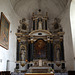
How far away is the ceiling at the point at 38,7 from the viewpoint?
18.2m

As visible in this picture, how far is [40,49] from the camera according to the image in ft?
55.7

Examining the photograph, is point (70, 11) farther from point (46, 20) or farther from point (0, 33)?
point (0, 33)

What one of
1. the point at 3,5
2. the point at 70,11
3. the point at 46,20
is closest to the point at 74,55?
the point at 70,11

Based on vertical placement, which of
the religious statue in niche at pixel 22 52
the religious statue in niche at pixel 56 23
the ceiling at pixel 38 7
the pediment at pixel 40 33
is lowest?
the religious statue in niche at pixel 22 52

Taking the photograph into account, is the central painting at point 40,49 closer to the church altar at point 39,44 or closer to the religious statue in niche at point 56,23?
the church altar at point 39,44

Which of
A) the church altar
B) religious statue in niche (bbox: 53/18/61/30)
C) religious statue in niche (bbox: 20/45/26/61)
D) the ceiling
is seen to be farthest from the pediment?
the ceiling

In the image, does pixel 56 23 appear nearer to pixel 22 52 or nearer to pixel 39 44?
pixel 39 44

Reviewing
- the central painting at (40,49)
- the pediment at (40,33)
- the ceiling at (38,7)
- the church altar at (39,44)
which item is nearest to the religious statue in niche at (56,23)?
the church altar at (39,44)

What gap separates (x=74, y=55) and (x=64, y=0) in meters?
6.92

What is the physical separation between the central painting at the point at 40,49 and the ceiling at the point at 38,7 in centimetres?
414

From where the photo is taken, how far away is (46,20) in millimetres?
18125

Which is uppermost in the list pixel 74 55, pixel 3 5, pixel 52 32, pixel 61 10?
pixel 61 10

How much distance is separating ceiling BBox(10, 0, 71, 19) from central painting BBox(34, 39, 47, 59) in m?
4.14

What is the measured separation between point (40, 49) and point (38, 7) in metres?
6.11
